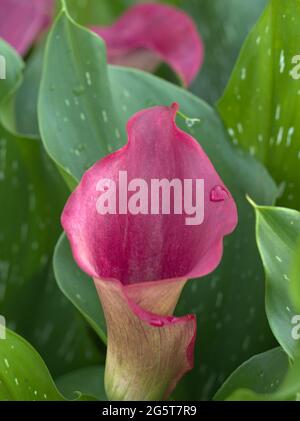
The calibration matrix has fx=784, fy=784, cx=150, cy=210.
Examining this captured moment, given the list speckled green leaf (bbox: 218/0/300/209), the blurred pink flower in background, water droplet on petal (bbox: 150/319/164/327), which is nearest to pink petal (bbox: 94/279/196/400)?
water droplet on petal (bbox: 150/319/164/327)

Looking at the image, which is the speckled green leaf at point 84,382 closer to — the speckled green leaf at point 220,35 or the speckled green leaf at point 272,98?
the speckled green leaf at point 272,98

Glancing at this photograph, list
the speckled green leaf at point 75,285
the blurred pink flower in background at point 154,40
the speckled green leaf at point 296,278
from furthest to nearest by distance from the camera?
the blurred pink flower in background at point 154,40 < the speckled green leaf at point 75,285 < the speckled green leaf at point 296,278

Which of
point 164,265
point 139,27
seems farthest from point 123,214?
point 139,27

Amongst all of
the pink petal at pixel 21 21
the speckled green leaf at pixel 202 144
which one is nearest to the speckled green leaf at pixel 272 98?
the speckled green leaf at pixel 202 144

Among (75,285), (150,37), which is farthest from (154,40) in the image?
(75,285)

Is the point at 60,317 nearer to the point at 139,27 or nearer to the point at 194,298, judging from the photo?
the point at 194,298

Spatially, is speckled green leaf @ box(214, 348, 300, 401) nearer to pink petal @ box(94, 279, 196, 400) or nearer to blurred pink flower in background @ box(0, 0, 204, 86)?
pink petal @ box(94, 279, 196, 400)
